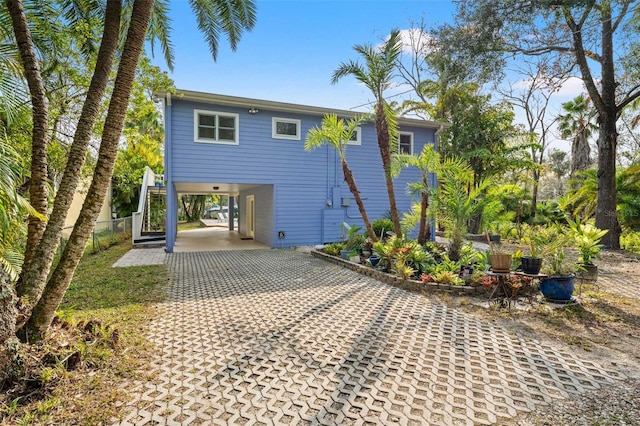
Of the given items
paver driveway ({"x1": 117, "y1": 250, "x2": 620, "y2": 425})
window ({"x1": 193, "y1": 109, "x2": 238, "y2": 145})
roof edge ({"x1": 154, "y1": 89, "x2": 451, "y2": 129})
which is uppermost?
roof edge ({"x1": 154, "y1": 89, "x2": 451, "y2": 129})

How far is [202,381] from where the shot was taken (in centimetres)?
289

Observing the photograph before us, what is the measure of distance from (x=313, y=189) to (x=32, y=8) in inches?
358

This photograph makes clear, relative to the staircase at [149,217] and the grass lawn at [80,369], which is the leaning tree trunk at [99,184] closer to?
the grass lawn at [80,369]

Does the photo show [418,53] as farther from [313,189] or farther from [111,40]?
[111,40]

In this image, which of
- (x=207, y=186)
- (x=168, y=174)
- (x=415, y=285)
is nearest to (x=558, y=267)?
(x=415, y=285)

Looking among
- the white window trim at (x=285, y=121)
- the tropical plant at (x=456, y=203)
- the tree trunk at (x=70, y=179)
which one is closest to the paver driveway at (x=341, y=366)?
the tree trunk at (x=70, y=179)

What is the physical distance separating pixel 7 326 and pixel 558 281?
22.2 ft

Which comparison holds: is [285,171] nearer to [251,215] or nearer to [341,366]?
[251,215]

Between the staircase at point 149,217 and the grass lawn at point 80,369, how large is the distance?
8811 mm

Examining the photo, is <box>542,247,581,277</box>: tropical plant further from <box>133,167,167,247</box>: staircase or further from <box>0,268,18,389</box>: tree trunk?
<box>133,167,167,247</box>: staircase

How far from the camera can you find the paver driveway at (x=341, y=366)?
8.16ft

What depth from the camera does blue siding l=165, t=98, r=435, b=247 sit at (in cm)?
1113

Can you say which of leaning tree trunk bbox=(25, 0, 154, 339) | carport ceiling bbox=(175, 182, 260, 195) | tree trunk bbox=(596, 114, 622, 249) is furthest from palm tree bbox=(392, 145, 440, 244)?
tree trunk bbox=(596, 114, 622, 249)

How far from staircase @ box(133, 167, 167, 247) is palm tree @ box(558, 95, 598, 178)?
21.7 metres
